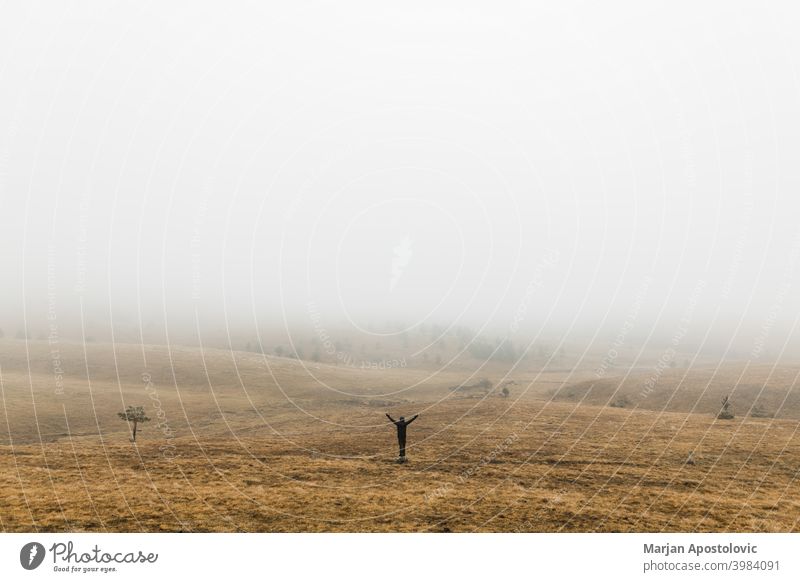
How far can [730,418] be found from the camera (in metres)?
43.2

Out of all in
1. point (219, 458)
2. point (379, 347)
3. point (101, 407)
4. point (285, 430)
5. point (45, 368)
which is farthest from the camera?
point (379, 347)

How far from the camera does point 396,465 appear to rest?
28.6 m

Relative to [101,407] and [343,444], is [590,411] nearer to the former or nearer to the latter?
[343,444]

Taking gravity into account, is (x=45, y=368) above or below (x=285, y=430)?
above

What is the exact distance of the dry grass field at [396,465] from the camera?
64.2 ft

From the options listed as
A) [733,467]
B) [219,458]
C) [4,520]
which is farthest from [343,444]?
[733,467]

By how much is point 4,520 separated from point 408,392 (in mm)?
62826

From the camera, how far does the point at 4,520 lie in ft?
60.8

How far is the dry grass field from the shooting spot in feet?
64.2

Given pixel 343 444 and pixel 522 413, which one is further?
pixel 522 413
